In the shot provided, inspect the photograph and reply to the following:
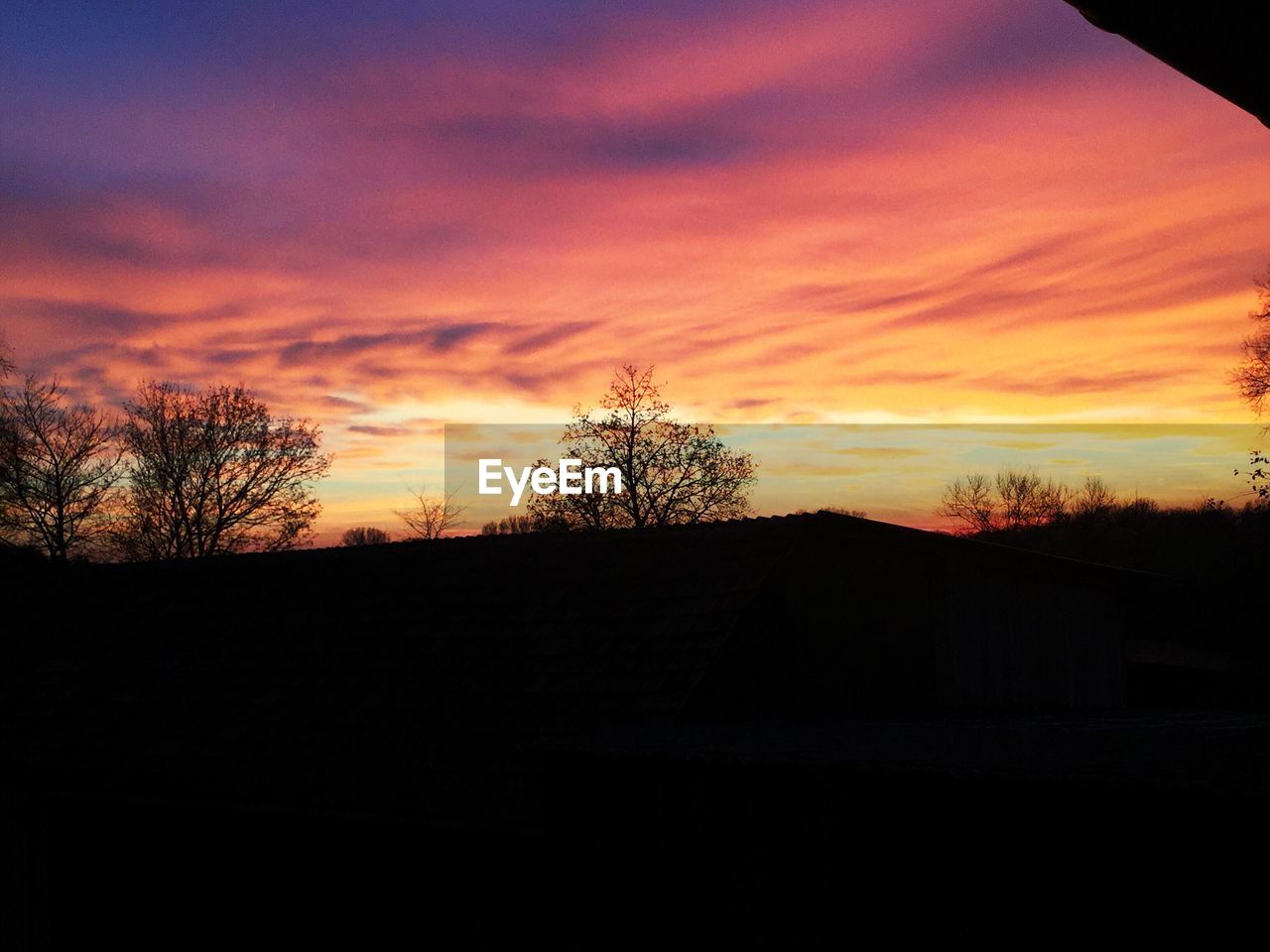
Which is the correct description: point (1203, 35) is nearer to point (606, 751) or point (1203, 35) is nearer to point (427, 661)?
point (606, 751)

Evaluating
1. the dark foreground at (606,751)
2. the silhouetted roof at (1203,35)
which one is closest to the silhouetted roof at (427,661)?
the dark foreground at (606,751)

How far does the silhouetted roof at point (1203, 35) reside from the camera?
9.66 ft

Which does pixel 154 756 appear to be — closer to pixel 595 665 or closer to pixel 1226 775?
pixel 595 665

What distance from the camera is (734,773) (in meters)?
7.43

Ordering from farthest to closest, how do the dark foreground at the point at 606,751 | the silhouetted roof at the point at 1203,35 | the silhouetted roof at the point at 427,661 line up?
the silhouetted roof at the point at 427,661 → the dark foreground at the point at 606,751 → the silhouetted roof at the point at 1203,35

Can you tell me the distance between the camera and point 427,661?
13875 millimetres

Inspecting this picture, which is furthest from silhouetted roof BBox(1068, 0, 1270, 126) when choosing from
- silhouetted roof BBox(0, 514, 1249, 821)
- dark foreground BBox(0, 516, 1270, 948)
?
silhouetted roof BBox(0, 514, 1249, 821)

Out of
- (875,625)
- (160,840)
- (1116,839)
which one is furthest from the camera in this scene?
(875,625)

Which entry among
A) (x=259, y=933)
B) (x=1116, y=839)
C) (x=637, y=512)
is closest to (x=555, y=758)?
(x=1116, y=839)

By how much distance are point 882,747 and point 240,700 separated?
10107mm

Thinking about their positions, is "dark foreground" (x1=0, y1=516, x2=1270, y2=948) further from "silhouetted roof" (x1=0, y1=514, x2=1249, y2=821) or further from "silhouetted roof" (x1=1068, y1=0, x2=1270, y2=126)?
"silhouetted roof" (x1=1068, y1=0, x2=1270, y2=126)

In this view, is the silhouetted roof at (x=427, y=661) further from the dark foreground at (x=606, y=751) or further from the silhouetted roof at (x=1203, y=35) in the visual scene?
the silhouetted roof at (x=1203, y=35)

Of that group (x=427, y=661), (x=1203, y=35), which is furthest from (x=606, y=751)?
(x=1203, y=35)

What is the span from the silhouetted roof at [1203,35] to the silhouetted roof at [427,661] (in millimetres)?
7128
